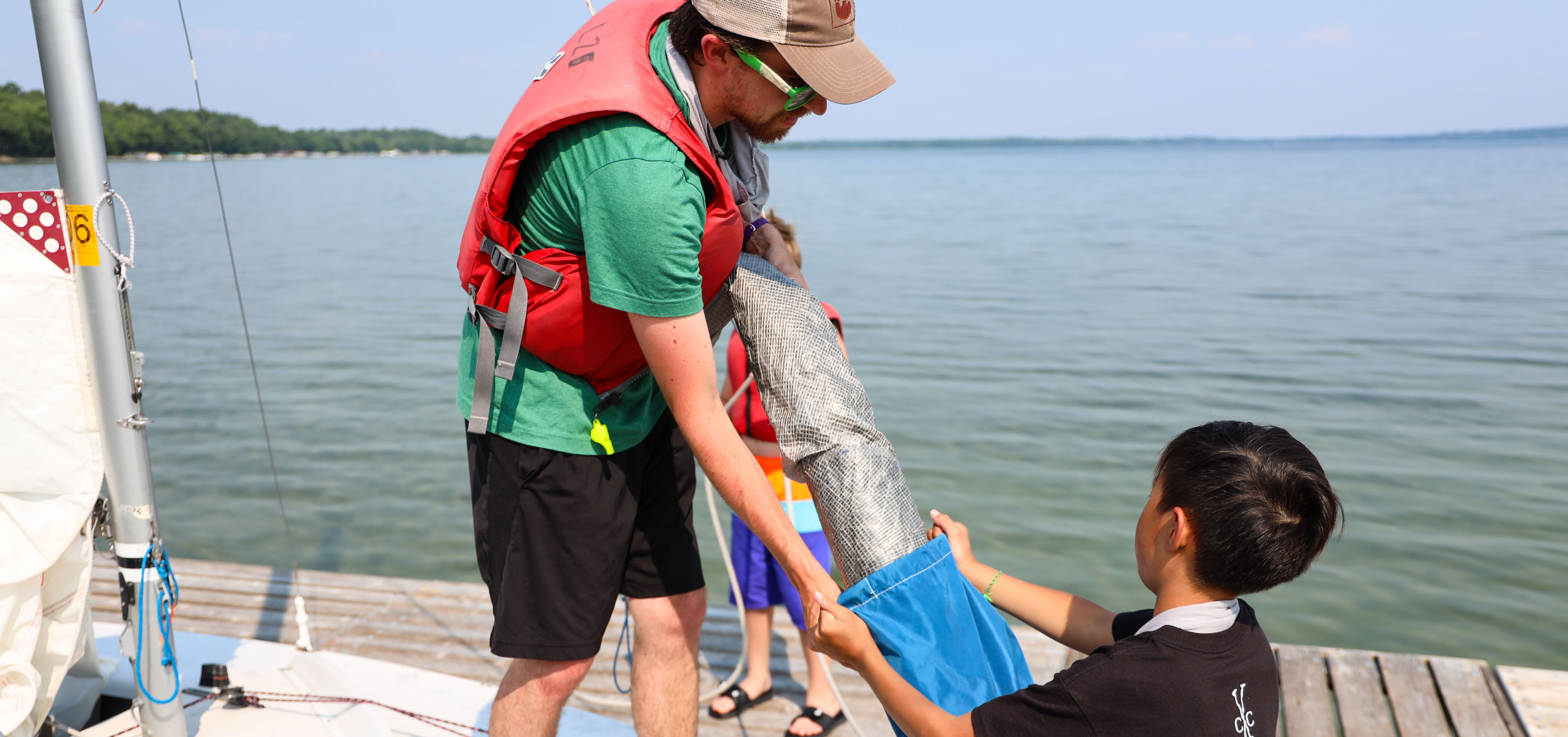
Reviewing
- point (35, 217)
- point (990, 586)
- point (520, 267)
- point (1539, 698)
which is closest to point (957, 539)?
point (990, 586)

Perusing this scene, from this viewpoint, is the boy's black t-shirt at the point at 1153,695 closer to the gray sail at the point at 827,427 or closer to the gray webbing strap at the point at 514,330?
the gray sail at the point at 827,427

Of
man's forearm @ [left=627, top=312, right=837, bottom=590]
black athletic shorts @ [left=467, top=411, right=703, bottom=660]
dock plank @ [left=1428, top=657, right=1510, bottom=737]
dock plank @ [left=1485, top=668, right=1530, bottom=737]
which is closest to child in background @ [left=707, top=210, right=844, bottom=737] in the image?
black athletic shorts @ [left=467, top=411, right=703, bottom=660]

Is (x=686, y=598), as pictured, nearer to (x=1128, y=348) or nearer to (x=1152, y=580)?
(x=1152, y=580)

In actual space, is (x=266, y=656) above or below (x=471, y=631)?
above

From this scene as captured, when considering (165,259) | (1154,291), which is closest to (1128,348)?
(1154,291)

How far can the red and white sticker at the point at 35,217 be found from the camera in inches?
93.6

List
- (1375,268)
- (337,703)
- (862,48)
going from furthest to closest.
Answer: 1. (1375,268)
2. (337,703)
3. (862,48)

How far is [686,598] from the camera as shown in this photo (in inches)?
101

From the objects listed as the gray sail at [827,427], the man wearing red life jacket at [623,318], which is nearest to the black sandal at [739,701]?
the man wearing red life jacket at [623,318]

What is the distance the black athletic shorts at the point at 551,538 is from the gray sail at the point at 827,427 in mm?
441

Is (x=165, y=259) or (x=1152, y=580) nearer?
(x=1152, y=580)

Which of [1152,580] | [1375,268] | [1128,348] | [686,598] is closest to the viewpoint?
[1152,580]

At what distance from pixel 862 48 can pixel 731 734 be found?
261 cm

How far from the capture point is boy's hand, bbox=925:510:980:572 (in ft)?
7.48
